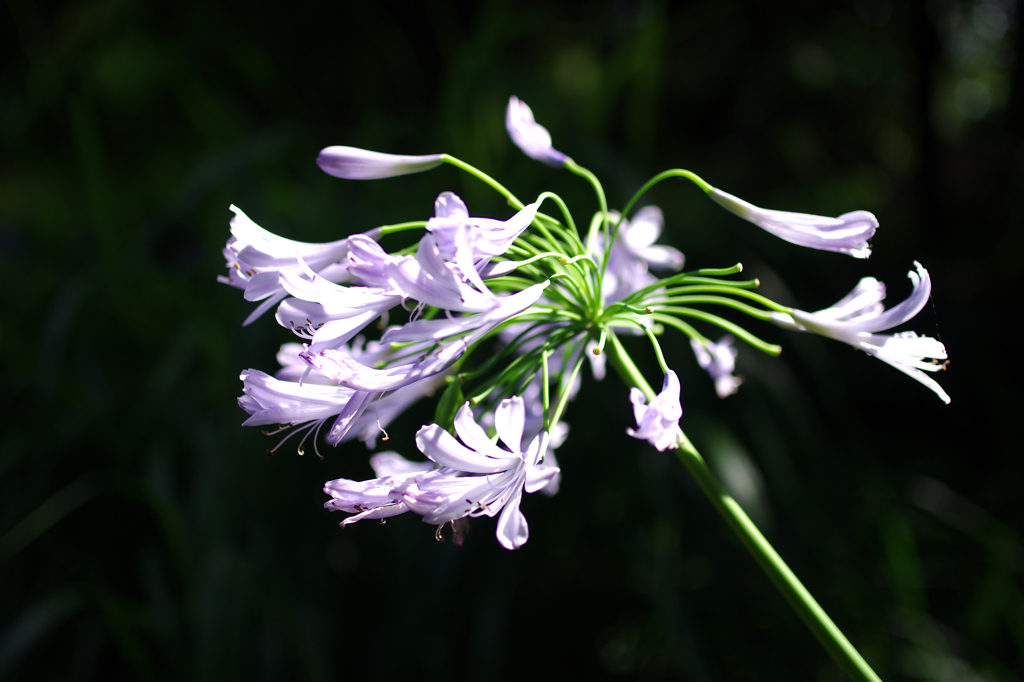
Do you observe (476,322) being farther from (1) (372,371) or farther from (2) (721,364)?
(2) (721,364)

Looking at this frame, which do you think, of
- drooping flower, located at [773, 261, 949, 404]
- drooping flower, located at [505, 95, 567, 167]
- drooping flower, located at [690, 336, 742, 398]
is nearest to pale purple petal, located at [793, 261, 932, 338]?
drooping flower, located at [773, 261, 949, 404]

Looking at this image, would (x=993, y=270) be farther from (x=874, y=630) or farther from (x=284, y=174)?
(x=284, y=174)

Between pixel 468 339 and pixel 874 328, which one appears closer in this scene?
pixel 468 339

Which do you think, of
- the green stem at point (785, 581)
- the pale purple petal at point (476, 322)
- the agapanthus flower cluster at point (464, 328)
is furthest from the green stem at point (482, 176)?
the green stem at point (785, 581)

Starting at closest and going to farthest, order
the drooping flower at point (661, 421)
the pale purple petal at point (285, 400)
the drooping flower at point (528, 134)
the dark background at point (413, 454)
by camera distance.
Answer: the drooping flower at point (661, 421)
the pale purple petal at point (285, 400)
the drooping flower at point (528, 134)
the dark background at point (413, 454)

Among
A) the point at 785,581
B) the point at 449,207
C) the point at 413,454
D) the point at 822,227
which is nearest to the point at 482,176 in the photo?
the point at 449,207

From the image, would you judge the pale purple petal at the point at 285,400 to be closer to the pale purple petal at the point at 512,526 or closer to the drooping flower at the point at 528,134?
the pale purple petal at the point at 512,526
